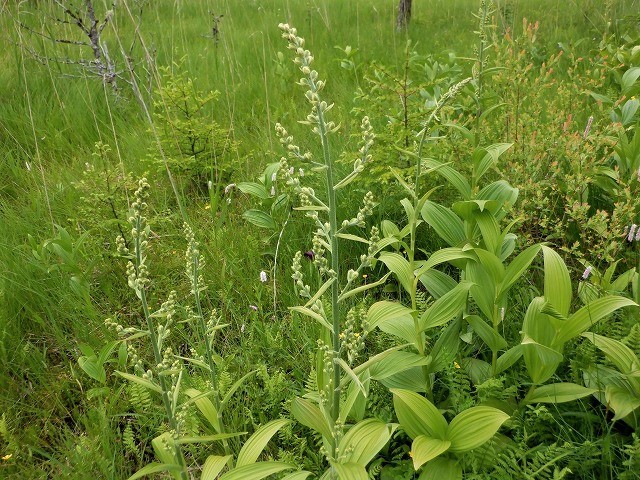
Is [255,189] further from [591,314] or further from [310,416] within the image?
[591,314]

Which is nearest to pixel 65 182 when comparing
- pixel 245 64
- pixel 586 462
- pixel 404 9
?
pixel 245 64

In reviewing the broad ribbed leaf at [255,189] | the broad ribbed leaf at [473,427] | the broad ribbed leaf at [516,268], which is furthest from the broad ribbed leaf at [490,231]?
the broad ribbed leaf at [255,189]

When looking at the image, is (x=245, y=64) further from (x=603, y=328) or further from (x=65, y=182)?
(x=603, y=328)

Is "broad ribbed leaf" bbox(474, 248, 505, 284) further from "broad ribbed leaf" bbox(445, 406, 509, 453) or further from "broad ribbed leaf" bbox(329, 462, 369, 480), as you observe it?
"broad ribbed leaf" bbox(329, 462, 369, 480)

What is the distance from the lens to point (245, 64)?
205 inches

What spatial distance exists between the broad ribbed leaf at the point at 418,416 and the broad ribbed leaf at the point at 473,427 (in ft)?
0.12

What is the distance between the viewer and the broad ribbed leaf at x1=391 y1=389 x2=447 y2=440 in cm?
161

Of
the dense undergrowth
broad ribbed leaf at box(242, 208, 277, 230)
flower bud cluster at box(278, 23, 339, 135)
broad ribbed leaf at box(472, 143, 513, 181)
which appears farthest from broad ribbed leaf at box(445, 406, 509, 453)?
broad ribbed leaf at box(242, 208, 277, 230)

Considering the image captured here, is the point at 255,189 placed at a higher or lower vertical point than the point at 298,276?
lower

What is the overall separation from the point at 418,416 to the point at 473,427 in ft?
0.53

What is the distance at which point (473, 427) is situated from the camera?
1574mm

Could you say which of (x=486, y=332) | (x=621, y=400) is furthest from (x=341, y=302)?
(x=621, y=400)

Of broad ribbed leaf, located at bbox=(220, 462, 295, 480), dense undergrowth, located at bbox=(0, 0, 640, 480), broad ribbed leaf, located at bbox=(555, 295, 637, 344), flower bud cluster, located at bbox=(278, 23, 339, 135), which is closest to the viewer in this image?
flower bud cluster, located at bbox=(278, 23, 339, 135)

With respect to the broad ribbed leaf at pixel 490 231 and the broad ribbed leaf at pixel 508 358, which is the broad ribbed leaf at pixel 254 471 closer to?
the broad ribbed leaf at pixel 508 358
